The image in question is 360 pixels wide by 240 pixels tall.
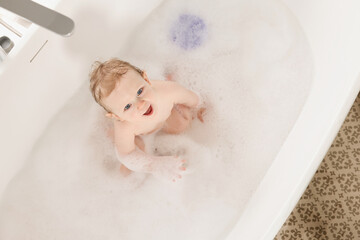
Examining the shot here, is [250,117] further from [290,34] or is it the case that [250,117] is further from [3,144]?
[3,144]

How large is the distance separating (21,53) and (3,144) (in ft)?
1.01

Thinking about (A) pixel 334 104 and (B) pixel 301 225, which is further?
(B) pixel 301 225

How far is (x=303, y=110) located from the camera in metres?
1.22

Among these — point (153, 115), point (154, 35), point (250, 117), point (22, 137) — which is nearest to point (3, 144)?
point (22, 137)

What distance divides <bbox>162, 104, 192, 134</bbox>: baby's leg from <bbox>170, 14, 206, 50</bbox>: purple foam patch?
25 cm

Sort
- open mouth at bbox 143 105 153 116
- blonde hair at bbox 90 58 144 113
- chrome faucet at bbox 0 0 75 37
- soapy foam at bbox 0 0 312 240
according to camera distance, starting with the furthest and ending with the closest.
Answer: soapy foam at bbox 0 0 312 240, open mouth at bbox 143 105 153 116, blonde hair at bbox 90 58 144 113, chrome faucet at bbox 0 0 75 37

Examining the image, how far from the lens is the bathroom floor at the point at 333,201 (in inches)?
56.6

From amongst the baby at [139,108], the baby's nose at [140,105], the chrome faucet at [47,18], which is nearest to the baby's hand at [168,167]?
the baby at [139,108]

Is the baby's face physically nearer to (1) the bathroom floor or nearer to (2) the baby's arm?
(2) the baby's arm

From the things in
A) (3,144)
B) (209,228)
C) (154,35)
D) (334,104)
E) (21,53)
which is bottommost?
(3,144)

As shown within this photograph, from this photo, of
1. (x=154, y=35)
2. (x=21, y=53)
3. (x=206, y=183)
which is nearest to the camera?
(x=21, y=53)

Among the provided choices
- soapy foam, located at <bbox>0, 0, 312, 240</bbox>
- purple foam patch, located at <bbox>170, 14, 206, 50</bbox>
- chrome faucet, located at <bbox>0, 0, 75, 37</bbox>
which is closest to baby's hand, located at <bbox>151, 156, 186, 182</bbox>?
soapy foam, located at <bbox>0, 0, 312, 240</bbox>

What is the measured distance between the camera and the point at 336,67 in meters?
1.17

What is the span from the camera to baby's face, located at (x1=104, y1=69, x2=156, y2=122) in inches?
37.8
